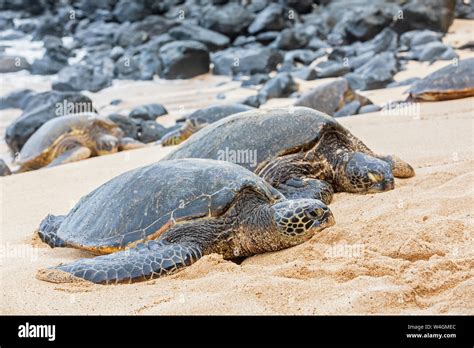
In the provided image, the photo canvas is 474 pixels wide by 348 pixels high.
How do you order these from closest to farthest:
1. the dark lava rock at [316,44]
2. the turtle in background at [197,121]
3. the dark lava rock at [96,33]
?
the turtle in background at [197,121]
the dark lava rock at [316,44]
the dark lava rock at [96,33]

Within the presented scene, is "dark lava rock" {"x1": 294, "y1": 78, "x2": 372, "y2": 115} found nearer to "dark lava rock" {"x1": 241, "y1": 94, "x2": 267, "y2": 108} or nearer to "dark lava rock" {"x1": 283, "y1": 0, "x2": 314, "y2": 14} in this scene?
"dark lava rock" {"x1": 241, "y1": 94, "x2": 267, "y2": 108}

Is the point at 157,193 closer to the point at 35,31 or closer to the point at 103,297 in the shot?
the point at 103,297

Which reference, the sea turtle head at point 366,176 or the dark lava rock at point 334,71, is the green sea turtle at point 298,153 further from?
the dark lava rock at point 334,71

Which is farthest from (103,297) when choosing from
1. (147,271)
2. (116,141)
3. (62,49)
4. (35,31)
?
(35,31)

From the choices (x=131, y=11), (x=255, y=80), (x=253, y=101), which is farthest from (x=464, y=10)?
(x=131, y=11)

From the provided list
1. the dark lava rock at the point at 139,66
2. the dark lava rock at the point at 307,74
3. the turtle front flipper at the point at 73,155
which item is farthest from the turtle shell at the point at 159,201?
the dark lava rock at the point at 139,66

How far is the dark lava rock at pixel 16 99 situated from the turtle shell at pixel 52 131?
4.79 metres

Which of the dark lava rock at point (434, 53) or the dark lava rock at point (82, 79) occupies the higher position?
the dark lava rock at point (434, 53)

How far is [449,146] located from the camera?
5535 millimetres

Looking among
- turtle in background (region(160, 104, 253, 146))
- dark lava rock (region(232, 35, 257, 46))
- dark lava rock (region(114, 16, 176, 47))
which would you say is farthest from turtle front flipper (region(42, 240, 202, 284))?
dark lava rock (region(114, 16, 176, 47))

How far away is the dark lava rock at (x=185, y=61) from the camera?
16.2 meters

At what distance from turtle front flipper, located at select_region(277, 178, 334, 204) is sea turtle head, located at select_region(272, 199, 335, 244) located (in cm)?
77

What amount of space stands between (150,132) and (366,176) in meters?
6.15

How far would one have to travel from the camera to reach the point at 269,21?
817 inches
